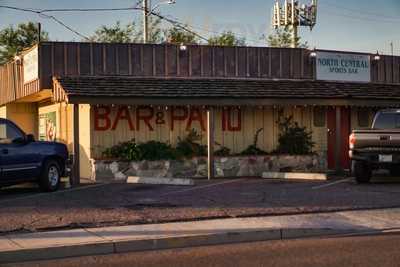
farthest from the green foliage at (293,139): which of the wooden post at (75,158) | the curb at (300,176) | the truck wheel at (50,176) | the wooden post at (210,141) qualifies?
the truck wheel at (50,176)

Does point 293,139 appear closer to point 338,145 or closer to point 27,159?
point 338,145

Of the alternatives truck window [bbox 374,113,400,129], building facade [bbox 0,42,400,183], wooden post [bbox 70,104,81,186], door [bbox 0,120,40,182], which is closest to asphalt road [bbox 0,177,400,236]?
door [bbox 0,120,40,182]

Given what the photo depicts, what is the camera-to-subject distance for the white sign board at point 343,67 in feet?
76.6

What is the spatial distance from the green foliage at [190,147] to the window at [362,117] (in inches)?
244

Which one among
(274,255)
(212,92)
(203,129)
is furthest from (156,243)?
(203,129)

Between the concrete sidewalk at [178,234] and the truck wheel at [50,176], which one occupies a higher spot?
the truck wheel at [50,176]

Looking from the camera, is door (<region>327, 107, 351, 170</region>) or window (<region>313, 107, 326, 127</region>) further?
door (<region>327, 107, 351, 170</region>)

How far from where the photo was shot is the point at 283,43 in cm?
5569

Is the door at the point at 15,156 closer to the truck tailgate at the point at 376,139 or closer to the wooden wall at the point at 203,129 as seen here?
Answer: the wooden wall at the point at 203,129

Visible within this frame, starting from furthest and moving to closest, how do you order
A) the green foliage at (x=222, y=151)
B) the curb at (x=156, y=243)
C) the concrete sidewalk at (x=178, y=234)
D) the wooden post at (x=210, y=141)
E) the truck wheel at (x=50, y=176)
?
the green foliage at (x=222, y=151) < the wooden post at (x=210, y=141) < the truck wheel at (x=50, y=176) < the concrete sidewalk at (x=178, y=234) < the curb at (x=156, y=243)

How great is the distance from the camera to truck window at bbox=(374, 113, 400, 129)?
1830cm

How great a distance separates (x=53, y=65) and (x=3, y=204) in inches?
291

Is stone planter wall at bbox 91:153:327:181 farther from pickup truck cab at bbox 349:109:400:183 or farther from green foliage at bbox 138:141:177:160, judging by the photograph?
pickup truck cab at bbox 349:109:400:183

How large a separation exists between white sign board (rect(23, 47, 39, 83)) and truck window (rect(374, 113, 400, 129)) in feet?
33.9
